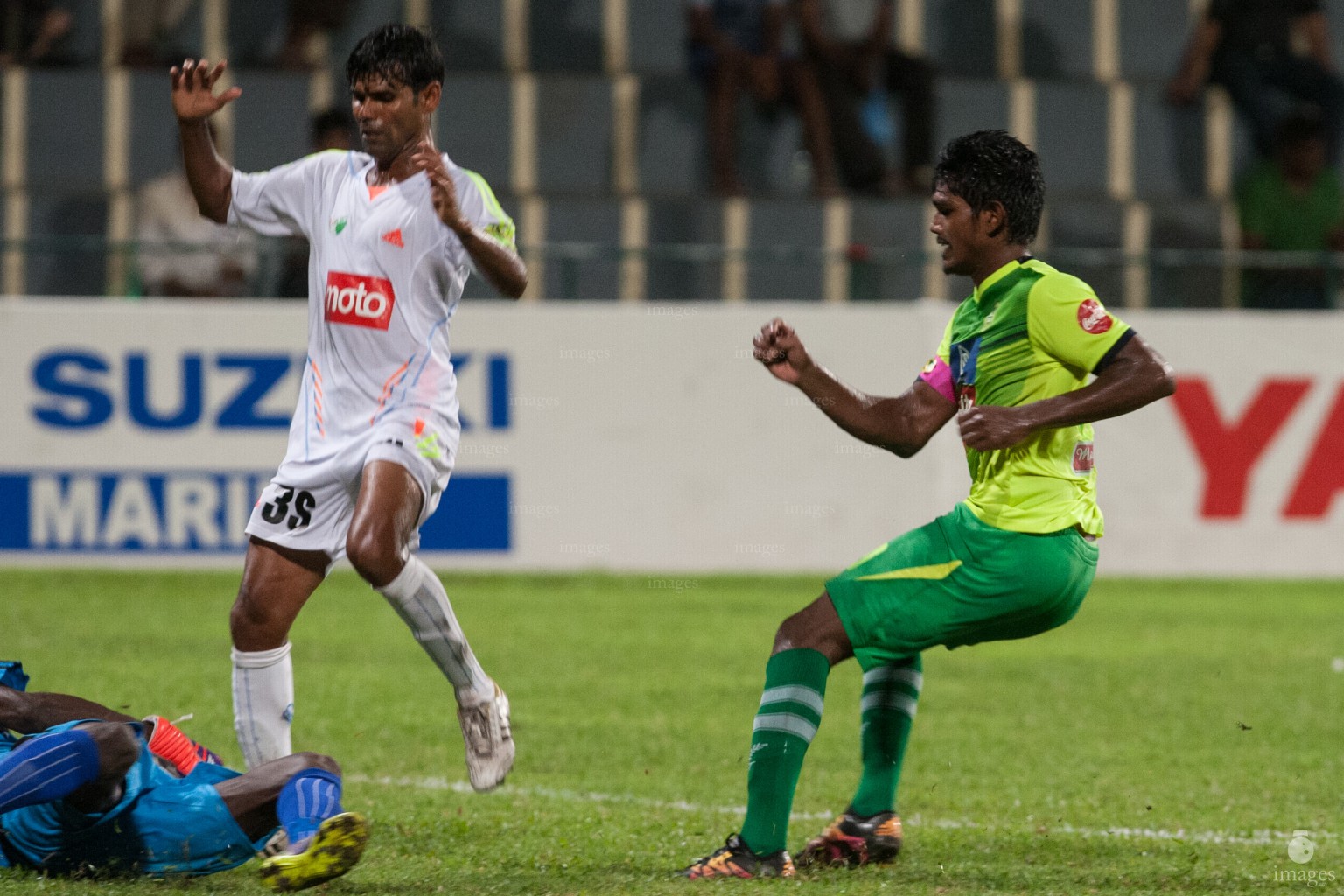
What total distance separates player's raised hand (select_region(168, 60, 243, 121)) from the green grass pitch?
2108 millimetres

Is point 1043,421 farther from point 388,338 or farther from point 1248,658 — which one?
point 1248,658

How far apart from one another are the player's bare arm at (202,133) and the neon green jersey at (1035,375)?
7.20ft

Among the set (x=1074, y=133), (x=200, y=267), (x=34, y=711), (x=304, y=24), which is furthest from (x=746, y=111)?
(x=34, y=711)

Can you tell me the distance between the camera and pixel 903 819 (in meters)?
6.00

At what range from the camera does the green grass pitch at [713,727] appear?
518 centimetres

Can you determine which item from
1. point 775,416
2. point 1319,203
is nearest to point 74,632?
point 775,416

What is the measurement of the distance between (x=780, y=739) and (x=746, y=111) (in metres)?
11.3

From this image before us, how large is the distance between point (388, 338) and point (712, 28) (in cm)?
1056

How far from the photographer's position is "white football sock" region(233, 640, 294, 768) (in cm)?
538

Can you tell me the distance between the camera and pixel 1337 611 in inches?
472

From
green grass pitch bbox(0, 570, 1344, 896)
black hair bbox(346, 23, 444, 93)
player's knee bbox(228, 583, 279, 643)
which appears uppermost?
black hair bbox(346, 23, 444, 93)

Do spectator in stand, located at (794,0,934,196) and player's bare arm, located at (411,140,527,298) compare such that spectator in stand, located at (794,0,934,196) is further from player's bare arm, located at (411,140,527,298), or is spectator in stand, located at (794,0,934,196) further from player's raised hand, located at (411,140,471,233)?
player's raised hand, located at (411,140,471,233)

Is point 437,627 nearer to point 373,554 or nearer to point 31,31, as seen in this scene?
point 373,554

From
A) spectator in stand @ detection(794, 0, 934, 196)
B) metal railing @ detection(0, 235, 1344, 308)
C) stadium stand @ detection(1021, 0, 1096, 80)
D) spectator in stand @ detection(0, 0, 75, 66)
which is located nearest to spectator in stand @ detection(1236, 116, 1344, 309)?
metal railing @ detection(0, 235, 1344, 308)
